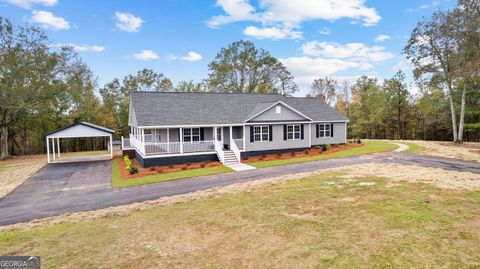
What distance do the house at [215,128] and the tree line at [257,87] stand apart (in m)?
12.8

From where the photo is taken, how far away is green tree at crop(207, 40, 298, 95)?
40219mm

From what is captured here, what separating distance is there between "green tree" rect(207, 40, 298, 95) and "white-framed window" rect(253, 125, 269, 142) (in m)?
20.7

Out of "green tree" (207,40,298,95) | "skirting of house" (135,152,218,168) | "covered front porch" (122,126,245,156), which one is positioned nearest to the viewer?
"skirting of house" (135,152,218,168)

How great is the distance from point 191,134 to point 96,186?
Answer: 27.9ft

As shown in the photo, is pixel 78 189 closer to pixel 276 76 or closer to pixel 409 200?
pixel 409 200

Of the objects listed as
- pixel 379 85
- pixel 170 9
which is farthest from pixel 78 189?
pixel 379 85

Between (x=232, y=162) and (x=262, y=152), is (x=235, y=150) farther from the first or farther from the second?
(x=262, y=152)

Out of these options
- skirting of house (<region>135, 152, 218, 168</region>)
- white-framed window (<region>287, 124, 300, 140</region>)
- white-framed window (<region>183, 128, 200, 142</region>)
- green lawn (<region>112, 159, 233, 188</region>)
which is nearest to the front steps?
green lawn (<region>112, 159, 233, 188</region>)

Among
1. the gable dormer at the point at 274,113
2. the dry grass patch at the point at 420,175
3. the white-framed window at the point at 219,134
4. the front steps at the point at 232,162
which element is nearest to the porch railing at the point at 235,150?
the front steps at the point at 232,162

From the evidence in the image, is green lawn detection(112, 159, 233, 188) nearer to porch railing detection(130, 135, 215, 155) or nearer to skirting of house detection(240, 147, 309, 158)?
porch railing detection(130, 135, 215, 155)

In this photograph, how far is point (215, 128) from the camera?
20.1 metres

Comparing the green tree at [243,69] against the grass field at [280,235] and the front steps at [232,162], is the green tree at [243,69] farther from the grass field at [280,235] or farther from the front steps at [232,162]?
the grass field at [280,235]

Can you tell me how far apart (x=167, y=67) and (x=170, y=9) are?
57.7 ft

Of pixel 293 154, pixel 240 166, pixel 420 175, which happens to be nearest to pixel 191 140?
pixel 240 166
